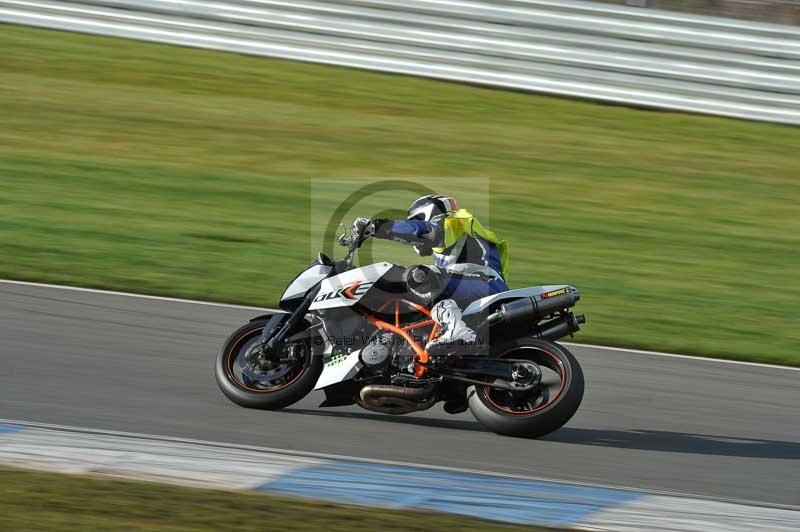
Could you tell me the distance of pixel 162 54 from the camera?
18.0m

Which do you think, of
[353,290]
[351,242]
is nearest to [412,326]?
[353,290]

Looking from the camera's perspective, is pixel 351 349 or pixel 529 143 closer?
pixel 351 349

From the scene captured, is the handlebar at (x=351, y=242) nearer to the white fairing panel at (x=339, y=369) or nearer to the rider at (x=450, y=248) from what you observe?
the rider at (x=450, y=248)

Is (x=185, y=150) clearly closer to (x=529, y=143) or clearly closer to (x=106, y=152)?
(x=106, y=152)

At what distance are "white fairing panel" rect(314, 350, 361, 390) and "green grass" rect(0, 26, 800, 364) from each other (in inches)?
126

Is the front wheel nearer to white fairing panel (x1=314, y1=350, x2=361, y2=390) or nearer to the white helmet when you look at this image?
white fairing panel (x1=314, y1=350, x2=361, y2=390)

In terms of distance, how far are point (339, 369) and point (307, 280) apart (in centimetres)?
60

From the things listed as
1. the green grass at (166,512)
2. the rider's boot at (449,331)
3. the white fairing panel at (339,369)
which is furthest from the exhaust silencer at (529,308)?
the green grass at (166,512)

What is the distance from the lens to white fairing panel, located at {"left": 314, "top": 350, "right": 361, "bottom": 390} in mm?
7195

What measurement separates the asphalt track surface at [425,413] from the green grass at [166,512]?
128 cm

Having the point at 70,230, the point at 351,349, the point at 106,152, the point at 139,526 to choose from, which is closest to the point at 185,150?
the point at 106,152

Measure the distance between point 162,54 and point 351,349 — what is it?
11784 millimetres

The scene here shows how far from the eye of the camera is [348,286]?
7.23 meters

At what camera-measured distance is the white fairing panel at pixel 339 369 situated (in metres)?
7.20
